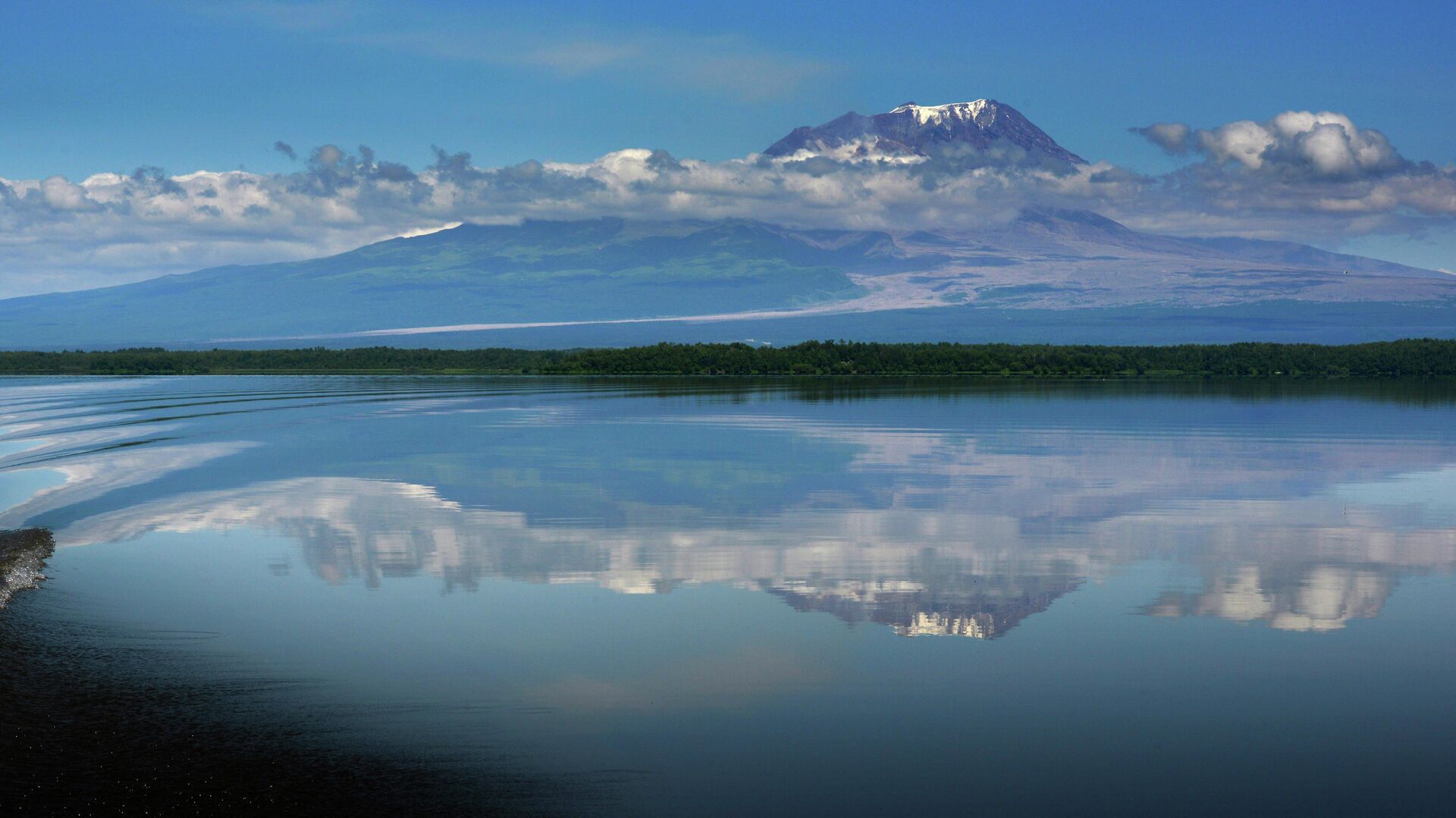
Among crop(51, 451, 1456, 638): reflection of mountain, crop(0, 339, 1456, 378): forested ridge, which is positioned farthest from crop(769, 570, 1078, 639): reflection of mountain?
crop(0, 339, 1456, 378): forested ridge

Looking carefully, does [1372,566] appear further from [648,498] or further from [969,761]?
[648,498]

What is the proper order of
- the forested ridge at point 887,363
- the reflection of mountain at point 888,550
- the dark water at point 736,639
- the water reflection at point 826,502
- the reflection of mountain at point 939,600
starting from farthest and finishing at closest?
the forested ridge at point 887,363, the water reflection at point 826,502, the reflection of mountain at point 888,550, the reflection of mountain at point 939,600, the dark water at point 736,639

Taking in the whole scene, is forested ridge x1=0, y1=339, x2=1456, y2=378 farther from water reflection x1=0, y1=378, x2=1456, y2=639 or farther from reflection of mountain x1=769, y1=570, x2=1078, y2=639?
reflection of mountain x1=769, y1=570, x2=1078, y2=639

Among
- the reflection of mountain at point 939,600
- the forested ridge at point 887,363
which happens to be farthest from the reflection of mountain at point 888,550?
the forested ridge at point 887,363

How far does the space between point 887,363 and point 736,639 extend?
5269 inches

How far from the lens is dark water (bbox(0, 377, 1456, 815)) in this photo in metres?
10.7

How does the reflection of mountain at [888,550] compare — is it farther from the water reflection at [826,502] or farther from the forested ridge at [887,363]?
the forested ridge at [887,363]

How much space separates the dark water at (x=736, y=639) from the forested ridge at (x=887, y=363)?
111 metres

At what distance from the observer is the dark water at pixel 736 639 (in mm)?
10664

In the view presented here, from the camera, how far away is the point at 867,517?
84.3 ft

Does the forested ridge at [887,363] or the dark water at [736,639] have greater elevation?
the forested ridge at [887,363]

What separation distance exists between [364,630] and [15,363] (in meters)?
151

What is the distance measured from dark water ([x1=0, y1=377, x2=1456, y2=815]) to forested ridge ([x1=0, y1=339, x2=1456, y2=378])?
363 ft

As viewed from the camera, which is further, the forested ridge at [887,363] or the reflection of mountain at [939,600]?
the forested ridge at [887,363]
